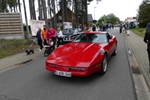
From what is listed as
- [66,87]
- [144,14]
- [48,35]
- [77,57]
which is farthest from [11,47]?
[144,14]

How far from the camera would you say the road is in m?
3.77

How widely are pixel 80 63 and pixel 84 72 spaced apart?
279 millimetres

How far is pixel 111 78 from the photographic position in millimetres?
4914

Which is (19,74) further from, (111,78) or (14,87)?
(111,78)

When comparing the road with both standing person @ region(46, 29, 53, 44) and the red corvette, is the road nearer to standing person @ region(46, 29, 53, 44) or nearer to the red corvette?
the red corvette

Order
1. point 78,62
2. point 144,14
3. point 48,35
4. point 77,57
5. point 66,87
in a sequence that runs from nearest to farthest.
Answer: point 66,87 < point 78,62 < point 77,57 < point 48,35 < point 144,14

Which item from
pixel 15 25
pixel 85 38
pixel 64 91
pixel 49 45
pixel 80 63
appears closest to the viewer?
pixel 64 91

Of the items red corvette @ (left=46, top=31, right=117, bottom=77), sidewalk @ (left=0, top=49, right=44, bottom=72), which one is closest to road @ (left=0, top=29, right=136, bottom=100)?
red corvette @ (left=46, top=31, right=117, bottom=77)

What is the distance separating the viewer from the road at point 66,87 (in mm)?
3768

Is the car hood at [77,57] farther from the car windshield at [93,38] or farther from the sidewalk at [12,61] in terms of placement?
the sidewalk at [12,61]

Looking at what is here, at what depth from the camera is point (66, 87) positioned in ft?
14.1

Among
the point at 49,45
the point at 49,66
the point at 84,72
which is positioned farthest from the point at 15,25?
the point at 84,72

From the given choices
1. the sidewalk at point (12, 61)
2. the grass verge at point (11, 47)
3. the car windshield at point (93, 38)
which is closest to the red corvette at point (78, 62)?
the car windshield at point (93, 38)

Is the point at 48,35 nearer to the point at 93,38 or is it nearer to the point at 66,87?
the point at 93,38
